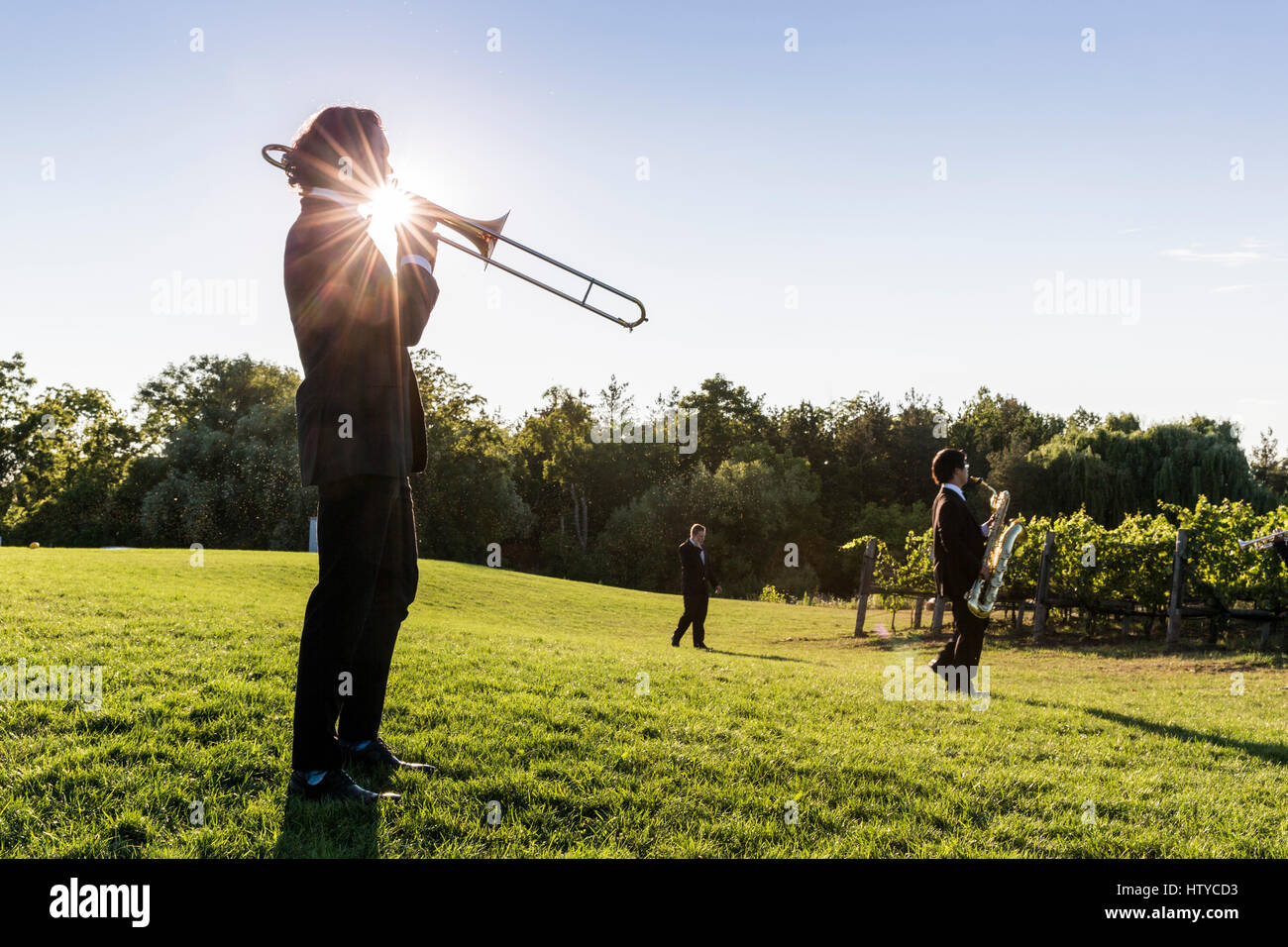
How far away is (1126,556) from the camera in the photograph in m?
15.7

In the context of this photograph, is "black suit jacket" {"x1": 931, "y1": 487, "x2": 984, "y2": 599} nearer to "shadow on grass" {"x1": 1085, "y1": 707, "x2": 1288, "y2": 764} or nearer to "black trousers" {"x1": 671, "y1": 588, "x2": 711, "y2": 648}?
"shadow on grass" {"x1": 1085, "y1": 707, "x2": 1288, "y2": 764}

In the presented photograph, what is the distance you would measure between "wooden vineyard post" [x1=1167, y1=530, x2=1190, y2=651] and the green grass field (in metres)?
6.25

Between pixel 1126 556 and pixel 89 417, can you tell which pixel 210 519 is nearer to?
pixel 89 417

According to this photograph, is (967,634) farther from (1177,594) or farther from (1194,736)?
(1177,594)

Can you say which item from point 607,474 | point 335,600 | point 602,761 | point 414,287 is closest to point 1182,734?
point 602,761

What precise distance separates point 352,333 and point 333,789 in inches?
75.6

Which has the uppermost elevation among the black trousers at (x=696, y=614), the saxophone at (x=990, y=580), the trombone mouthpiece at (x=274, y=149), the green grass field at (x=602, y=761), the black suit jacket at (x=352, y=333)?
the trombone mouthpiece at (x=274, y=149)

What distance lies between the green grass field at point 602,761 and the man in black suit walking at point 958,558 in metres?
0.62

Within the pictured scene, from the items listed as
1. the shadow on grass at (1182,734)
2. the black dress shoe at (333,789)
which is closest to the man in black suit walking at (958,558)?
the shadow on grass at (1182,734)

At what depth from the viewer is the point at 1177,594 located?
14.4 meters

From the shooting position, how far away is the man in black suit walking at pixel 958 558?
819cm

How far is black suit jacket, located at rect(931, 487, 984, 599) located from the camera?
817 centimetres

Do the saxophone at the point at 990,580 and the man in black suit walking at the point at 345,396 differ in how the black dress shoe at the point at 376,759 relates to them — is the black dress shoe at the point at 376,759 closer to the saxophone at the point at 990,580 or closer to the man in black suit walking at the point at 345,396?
the man in black suit walking at the point at 345,396

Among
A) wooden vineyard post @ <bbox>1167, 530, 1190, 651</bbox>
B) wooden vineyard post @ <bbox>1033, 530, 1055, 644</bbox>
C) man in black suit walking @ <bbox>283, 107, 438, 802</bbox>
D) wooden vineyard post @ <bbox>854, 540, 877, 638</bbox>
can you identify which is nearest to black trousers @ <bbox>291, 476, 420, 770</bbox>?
man in black suit walking @ <bbox>283, 107, 438, 802</bbox>
